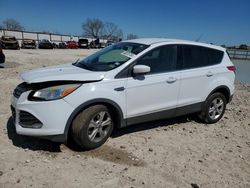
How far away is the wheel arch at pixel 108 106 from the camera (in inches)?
154

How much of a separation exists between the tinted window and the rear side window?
0.90 ft

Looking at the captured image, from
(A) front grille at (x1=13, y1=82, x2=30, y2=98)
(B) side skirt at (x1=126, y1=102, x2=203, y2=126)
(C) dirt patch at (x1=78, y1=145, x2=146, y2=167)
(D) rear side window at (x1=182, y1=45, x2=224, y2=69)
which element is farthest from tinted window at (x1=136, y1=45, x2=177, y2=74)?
(A) front grille at (x1=13, y1=82, x2=30, y2=98)

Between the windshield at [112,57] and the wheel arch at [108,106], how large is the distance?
22.2 inches

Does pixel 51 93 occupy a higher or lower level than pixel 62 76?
lower

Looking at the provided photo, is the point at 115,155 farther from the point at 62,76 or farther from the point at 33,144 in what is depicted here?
the point at 62,76

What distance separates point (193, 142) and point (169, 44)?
182 centimetres

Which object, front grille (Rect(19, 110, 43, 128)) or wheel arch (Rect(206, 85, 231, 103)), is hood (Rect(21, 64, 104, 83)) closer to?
front grille (Rect(19, 110, 43, 128))

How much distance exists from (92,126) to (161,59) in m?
1.75

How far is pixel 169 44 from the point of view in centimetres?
500

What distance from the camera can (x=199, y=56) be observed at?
541 cm

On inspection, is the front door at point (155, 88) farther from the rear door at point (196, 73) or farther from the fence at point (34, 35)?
the fence at point (34, 35)

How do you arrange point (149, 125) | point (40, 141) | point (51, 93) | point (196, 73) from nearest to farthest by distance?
point (51, 93) → point (40, 141) → point (196, 73) → point (149, 125)

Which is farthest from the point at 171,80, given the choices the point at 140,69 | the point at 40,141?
the point at 40,141

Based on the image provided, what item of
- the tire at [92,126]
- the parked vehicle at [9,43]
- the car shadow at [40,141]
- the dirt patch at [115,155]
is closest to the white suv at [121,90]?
the tire at [92,126]
